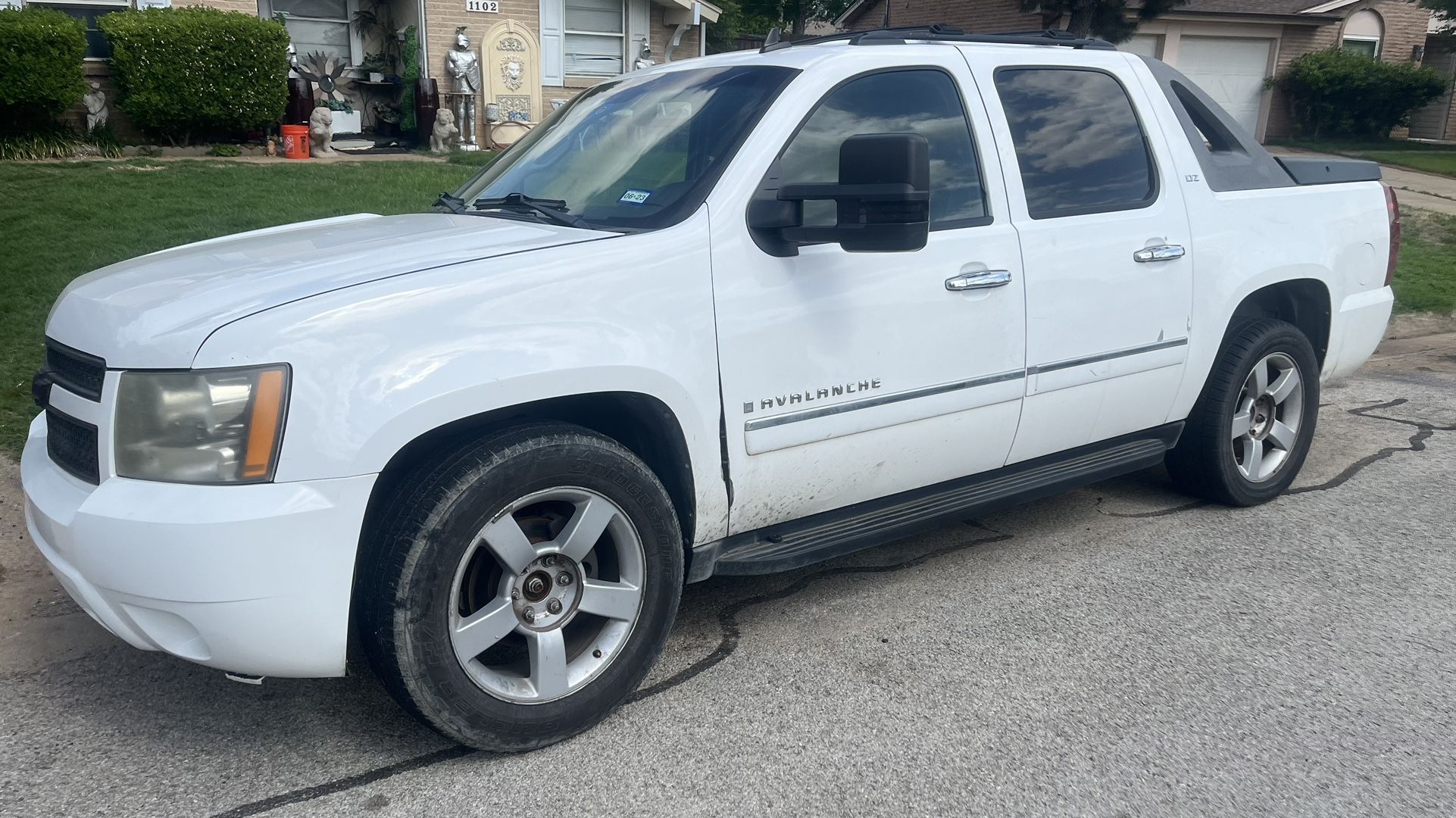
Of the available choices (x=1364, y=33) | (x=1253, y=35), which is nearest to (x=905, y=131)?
(x=1253, y=35)

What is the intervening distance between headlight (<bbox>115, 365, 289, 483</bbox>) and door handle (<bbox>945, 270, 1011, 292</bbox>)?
6.93 ft

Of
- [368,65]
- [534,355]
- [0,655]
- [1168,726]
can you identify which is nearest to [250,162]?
[368,65]

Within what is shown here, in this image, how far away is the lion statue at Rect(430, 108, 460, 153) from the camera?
1653 centimetres

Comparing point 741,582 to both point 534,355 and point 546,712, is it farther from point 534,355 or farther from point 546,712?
point 534,355

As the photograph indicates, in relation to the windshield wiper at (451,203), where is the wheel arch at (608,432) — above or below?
below

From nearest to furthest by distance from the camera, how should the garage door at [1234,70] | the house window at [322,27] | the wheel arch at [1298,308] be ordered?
the wheel arch at [1298,308], the house window at [322,27], the garage door at [1234,70]

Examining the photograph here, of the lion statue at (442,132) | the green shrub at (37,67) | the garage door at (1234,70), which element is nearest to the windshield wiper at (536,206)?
the green shrub at (37,67)

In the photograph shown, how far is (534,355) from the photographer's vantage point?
295 centimetres

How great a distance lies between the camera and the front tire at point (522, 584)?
9.32 ft

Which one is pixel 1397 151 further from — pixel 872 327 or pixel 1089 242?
pixel 872 327

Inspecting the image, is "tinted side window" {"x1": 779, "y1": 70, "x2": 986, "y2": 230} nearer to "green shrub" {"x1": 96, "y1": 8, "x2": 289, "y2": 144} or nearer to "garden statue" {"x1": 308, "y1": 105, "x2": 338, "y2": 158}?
"green shrub" {"x1": 96, "y1": 8, "x2": 289, "y2": 144}

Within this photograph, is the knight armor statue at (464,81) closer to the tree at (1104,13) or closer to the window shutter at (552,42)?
the window shutter at (552,42)

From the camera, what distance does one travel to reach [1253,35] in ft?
86.4

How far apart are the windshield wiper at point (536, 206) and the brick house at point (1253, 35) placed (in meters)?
22.5
